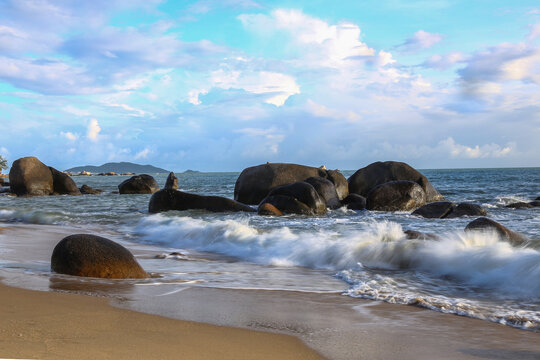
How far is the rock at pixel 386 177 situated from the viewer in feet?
58.0

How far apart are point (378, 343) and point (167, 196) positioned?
13.6 meters

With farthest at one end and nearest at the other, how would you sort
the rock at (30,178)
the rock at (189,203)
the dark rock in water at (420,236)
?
the rock at (30,178) → the rock at (189,203) → the dark rock in water at (420,236)

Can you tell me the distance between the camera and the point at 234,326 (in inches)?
130

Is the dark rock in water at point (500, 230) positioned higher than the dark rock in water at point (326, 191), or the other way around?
the dark rock in water at point (326, 191)

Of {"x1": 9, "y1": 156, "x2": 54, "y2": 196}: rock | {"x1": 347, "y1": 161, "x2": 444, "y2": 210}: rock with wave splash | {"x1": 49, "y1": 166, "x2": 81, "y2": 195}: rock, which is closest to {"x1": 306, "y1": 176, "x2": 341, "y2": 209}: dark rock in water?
{"x1": 347, "y1": 161, "x2": 444, "y2": 210}: rock with wave splash

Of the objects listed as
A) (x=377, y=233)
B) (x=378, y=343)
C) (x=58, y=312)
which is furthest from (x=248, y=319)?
(x=377, y=233)

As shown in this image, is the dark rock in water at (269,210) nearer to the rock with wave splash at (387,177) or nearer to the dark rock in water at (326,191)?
the dark rock in water at (326,191)

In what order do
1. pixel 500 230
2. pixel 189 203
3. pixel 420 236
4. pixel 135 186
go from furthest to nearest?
pixel 135 186 < pixel 189 203 < pixel 500 230 < pixel 420 236

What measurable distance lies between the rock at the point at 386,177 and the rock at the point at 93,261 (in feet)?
45.9

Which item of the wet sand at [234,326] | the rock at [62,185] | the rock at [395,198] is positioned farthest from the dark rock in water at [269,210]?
the rock at [62,185]

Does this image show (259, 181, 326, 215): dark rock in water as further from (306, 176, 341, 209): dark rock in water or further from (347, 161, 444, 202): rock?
(347, 161, 444, 202): rock

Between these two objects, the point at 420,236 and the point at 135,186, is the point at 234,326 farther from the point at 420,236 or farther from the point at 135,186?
the point at 135,186

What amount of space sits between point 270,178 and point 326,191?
2.55 metres

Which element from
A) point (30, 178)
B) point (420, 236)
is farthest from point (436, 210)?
point (30, 178)
